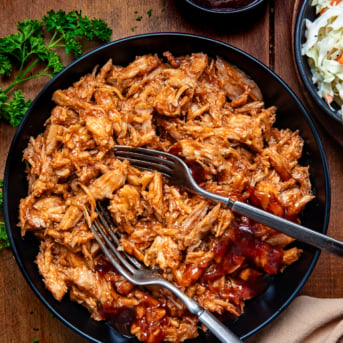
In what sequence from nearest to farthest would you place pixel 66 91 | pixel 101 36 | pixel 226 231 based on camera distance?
pixel 226 231, pixel 66 91, pixel 101 36

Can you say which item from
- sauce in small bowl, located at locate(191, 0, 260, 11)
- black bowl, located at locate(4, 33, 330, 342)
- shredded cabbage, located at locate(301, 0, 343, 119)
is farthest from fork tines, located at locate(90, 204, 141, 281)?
shredded cabbage, located at locate(301, 0, 343, 119)

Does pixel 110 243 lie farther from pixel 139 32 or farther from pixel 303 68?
pixel 303 68

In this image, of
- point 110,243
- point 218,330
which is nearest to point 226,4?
point 110,243

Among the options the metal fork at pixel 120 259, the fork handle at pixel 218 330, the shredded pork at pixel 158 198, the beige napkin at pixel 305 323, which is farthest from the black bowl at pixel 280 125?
the metal fork at pixel 120 259

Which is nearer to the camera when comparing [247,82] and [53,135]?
[53,135]

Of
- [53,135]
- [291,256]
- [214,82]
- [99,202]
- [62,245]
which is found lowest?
[291,256]

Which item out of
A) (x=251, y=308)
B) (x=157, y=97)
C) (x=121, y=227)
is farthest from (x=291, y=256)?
(x=157, y=97)

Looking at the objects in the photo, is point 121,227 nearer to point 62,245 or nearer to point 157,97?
point 62,245

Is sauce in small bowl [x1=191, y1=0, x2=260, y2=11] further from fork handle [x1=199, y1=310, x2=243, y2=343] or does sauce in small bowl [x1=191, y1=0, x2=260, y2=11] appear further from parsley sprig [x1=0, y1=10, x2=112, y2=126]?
fork handle [x1=199, y1=310, x2=243, y2=343]
